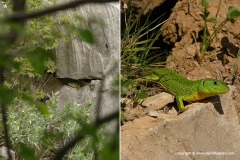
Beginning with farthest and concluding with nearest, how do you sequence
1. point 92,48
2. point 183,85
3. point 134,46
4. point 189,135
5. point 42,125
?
point 92,48 → point 42,125 → point 134,46 → point 183,85 → point 189,135

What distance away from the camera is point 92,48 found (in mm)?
3217

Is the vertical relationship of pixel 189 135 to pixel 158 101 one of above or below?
below

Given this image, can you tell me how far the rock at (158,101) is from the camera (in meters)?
2.70

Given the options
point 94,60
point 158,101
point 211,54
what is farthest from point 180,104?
point 94,60

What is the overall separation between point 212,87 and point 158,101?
28 cm

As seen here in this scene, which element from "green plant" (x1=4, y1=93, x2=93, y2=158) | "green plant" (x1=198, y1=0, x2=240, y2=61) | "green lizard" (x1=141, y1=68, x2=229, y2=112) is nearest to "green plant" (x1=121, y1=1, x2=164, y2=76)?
"green lizard" (x1=141, y1=68, x2=229, y2=112)

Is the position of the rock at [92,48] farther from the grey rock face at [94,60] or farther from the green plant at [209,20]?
the green plant at [209,20]

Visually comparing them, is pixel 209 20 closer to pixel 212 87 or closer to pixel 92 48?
pixel 212 87

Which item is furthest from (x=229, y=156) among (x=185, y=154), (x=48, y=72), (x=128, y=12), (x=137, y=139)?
(x=48, y=72)

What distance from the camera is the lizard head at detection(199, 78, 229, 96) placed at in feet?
8.59

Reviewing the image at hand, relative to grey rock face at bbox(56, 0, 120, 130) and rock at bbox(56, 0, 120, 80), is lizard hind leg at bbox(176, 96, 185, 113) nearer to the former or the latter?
grey rock face at bbox(56, 0, 120, 130)

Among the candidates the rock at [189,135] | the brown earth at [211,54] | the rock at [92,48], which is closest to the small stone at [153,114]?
the rock at [189,135]

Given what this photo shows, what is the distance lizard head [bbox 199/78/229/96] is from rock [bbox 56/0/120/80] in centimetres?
60

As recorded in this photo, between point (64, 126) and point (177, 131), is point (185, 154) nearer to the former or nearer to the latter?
point (177, 131)
